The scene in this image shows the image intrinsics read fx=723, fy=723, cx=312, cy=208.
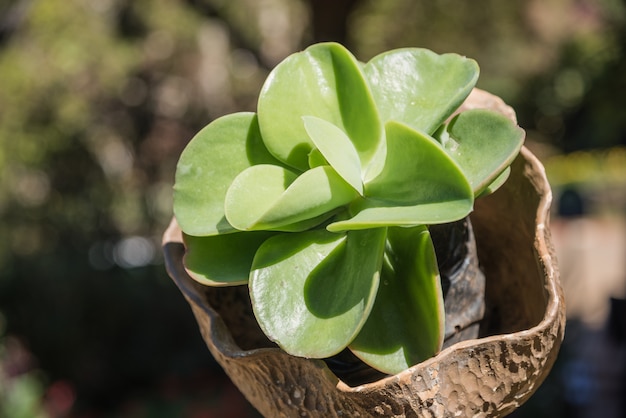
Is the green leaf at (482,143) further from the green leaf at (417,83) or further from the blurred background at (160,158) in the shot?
the blurred background at (160,158)

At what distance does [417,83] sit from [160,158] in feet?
16.2

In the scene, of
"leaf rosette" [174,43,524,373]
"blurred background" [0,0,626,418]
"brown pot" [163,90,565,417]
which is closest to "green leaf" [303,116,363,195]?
"leaf rosette" [174,43,524,373]

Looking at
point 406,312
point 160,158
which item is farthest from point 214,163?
point 160,158

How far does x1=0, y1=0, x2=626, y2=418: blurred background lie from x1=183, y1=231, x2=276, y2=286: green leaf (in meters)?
1.58

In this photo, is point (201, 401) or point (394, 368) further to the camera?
point (201, 401)

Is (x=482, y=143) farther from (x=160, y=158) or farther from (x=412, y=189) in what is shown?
(x=160, y=158)

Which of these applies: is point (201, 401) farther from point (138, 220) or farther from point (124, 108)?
point (124, 108)

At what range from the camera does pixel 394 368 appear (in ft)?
1.50

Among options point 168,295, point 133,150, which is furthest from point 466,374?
point 133,150

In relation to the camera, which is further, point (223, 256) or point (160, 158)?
point (160, 158)

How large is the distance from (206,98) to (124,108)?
0.88 m

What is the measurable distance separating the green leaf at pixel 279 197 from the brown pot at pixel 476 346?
0.09 meters

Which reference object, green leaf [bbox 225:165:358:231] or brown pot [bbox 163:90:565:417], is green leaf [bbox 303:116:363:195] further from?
brown pot [bbox 163:90:565:417]

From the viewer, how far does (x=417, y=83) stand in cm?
53
